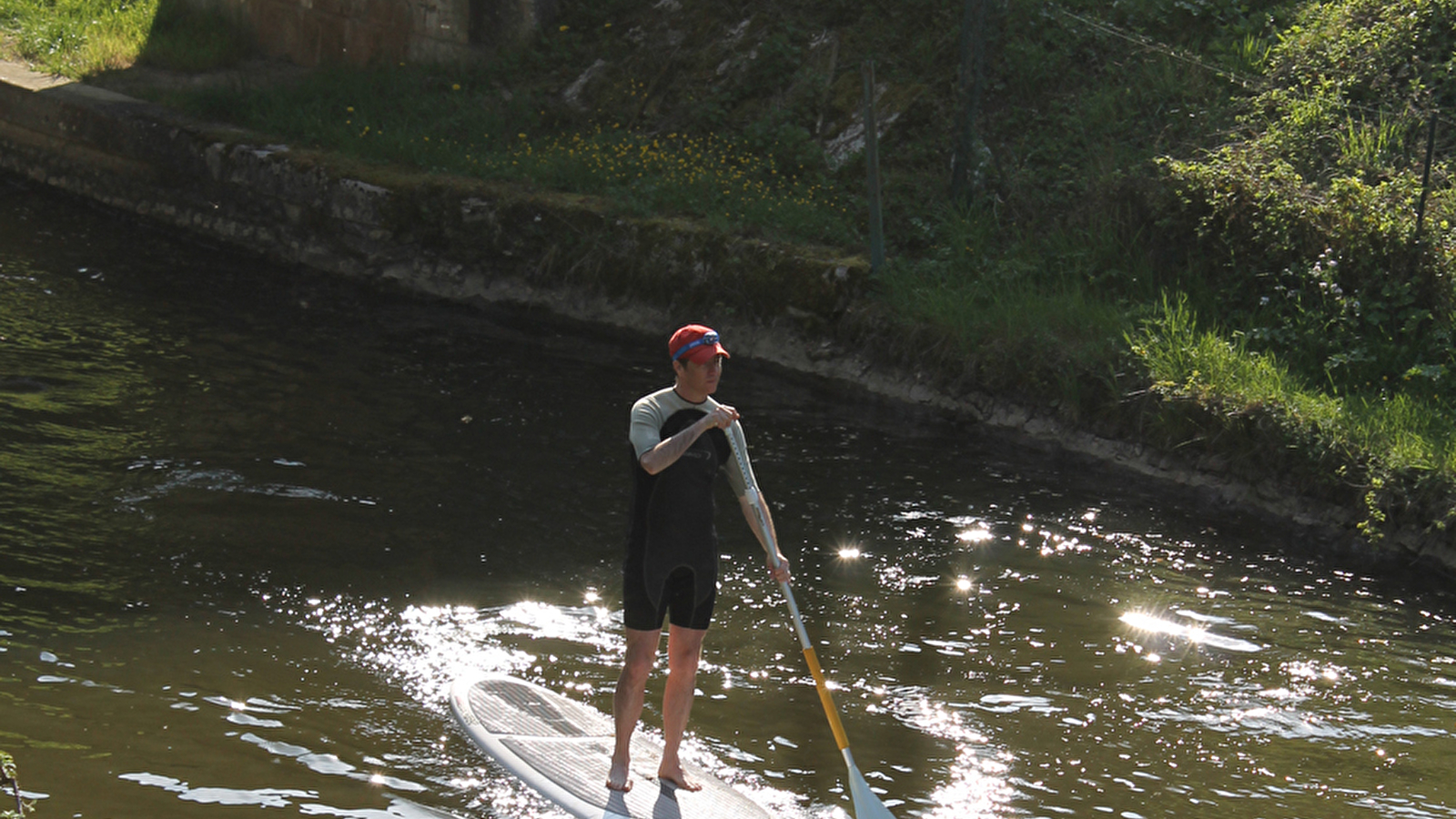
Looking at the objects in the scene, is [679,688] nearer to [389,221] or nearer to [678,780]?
[678,780]

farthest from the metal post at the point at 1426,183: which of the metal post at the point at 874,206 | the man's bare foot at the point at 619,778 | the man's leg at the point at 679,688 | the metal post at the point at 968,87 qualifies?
the man's bare foot at the point at 619,778

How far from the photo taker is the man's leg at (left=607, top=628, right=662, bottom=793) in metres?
4.86

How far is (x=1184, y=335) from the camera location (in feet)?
32.5

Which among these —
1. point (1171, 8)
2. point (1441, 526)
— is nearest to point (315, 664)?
point (1441, 526)

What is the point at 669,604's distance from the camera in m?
4.88

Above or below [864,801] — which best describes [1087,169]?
above

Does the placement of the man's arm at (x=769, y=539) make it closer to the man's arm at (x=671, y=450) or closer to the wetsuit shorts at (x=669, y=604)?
the wetsuit shorts at (x=669, y=604)

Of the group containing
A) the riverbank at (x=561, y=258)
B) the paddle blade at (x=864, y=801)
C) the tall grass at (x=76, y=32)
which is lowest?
the paddle blade at (x=864, y=801)

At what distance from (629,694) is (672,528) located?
2.13 ft

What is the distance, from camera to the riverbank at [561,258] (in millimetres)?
9273

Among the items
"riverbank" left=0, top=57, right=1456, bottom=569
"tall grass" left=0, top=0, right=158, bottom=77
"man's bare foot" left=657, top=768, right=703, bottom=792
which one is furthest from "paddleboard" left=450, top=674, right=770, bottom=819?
"tall grass" left=0, top=0, right=158, bottom=77

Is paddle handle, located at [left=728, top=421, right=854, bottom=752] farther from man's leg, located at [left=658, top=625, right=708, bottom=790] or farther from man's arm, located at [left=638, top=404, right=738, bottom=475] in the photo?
man's leg, located at [left=658, top=625, right=708, bottom=790]

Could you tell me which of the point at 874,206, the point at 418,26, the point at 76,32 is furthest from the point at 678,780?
the point at 76,32

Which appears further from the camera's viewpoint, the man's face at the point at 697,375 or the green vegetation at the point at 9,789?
the man's face at the point at 697,375
